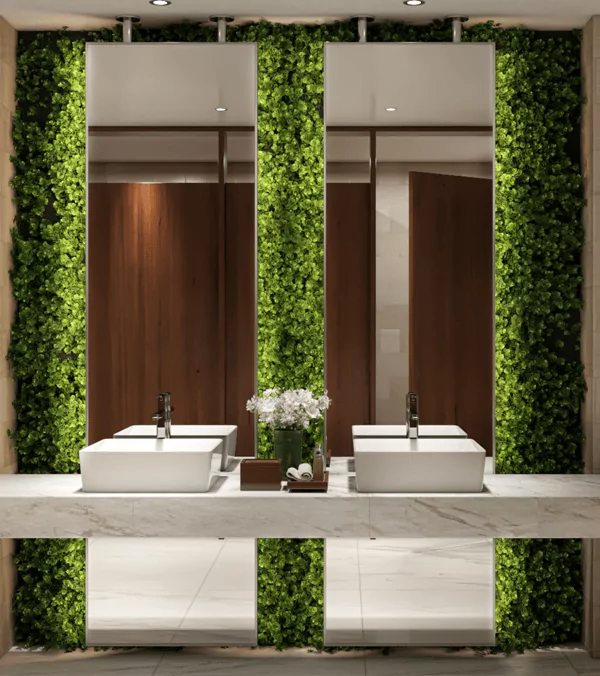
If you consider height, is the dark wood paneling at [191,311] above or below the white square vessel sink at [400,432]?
above

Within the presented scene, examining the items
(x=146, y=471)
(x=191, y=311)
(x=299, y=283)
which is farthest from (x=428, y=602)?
(x=191, y=311)

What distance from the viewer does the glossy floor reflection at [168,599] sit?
3992 millimetres

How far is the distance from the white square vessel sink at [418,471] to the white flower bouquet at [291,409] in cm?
40

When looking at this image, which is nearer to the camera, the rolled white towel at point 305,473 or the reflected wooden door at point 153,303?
the rolled white towel at point 305,473

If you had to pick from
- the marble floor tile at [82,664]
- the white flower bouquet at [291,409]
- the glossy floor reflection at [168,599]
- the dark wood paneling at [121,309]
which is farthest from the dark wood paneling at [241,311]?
the marble floor tile at [82,664]

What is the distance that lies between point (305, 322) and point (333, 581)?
1226 millimetres

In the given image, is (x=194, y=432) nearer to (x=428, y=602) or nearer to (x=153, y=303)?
(x=153, y=303)

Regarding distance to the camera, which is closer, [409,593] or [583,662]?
[583,662]

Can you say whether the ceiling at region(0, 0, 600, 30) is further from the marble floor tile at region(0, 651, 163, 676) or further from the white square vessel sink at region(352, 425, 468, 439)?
the marble floor tile at region(0, 651, 163, 676)

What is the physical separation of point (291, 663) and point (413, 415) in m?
1.27

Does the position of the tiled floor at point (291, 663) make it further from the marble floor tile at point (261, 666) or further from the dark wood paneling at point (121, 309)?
the dark wood paneling at point (121, 309)

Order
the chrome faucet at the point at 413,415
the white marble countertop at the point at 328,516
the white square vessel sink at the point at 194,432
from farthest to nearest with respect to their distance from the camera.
→ the white square vessel sink at the point at 194,432 < the chrome faucet at the point at 413,415 < the white marble countertop at the point at 328,516

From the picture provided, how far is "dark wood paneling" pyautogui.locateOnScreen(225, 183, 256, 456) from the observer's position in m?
4.02

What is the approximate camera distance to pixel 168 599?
4031 mm
